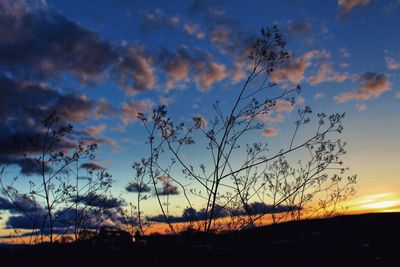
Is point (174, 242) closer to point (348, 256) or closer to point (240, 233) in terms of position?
point (240, 233)

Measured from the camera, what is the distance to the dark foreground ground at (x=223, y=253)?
376 inches

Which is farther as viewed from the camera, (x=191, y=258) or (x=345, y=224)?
(x=345, y=224)

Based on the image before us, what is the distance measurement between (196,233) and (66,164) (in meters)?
5.15

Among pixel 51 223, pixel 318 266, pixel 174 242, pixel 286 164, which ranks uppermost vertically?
pixel 286 164

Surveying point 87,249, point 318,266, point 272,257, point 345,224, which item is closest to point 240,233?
point 272,257

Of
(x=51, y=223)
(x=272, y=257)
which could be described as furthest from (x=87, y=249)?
(x=272, y=257)

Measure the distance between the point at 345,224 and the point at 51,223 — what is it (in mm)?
17632

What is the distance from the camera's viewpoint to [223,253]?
33.6 ft

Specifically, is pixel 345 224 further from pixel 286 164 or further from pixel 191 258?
pixel 191 258

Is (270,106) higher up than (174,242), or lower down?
higher up

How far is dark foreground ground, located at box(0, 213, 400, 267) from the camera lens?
9547mm

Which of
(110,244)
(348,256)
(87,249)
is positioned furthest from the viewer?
(110,244)

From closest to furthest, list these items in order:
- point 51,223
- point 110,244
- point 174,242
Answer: point 51,223, point 174,242, point 110,244

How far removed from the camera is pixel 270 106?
388 inches
